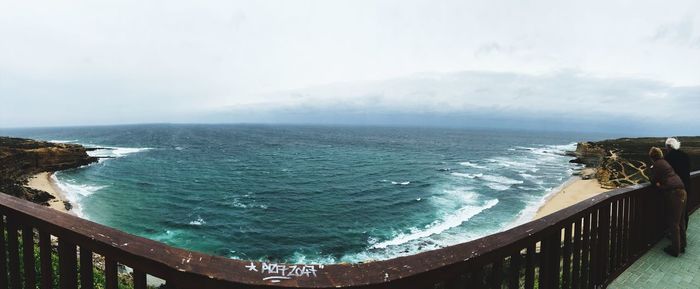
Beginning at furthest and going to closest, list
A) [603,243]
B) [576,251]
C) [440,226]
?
[440,226]
[603,243]
[576,251]

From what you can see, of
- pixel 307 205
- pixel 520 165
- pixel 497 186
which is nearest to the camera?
pixel 307 205

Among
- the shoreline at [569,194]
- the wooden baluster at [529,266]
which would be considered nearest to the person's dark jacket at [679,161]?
the wooden baluster at [529,266]

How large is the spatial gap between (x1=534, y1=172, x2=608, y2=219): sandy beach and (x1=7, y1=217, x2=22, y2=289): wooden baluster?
3263cm

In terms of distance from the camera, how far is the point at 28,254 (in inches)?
96.6

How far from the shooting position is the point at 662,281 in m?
4.67

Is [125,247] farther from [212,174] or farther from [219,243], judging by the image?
[212,174]

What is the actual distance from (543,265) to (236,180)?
47152 millimetres

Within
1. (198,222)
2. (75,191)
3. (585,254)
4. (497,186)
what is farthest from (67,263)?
(497,186)

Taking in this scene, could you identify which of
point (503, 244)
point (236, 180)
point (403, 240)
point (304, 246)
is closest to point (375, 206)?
point (403, 240)

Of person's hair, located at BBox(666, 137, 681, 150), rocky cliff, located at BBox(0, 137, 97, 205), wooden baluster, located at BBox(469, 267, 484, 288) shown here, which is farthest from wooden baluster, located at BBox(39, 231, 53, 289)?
rocky cliff, located at BBox(0, 137, 97, 205)

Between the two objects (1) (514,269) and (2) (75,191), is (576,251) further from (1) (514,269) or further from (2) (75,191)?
(2) (75,191)

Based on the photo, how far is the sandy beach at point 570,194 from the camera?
3241 cm

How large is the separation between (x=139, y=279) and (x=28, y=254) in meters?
1.45

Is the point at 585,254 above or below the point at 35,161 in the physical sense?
above
